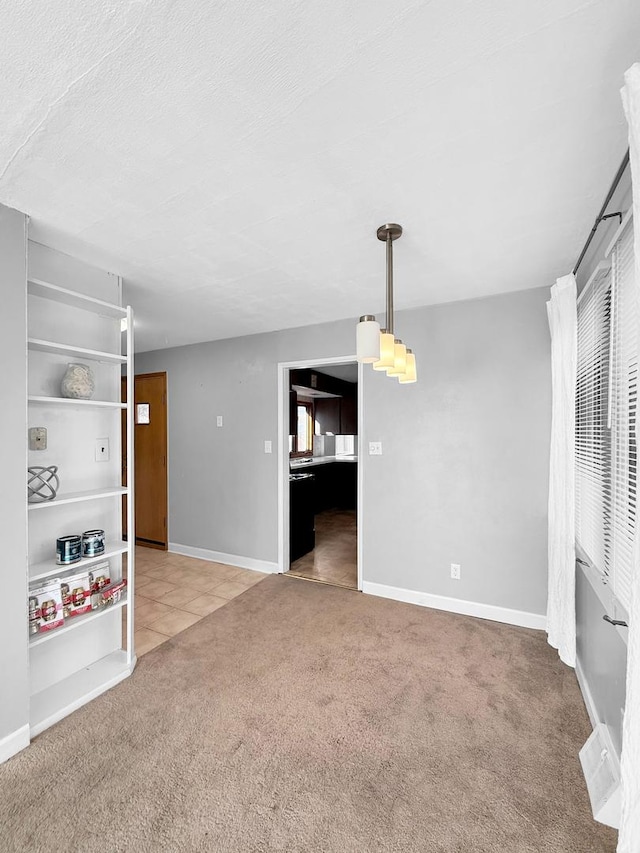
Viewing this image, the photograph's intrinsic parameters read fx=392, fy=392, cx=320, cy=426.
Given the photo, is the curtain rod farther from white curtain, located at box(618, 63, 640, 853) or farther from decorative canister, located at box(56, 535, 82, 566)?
decorative canister, located at box(56, 535, 82, 566)

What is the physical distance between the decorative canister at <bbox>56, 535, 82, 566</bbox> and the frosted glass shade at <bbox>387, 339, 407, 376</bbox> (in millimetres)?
1869

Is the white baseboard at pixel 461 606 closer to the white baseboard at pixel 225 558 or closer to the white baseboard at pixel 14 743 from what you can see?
the white baseboard at pixel 225 558

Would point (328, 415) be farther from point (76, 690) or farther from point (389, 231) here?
point (76, 690)

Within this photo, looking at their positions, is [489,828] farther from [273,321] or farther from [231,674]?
[273,321]

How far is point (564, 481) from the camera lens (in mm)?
2188

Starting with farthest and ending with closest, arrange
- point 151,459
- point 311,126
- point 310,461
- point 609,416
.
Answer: point 310,461, point 151,459, point 609,416, point 311,126

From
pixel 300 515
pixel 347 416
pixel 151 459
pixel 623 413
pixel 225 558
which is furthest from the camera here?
pixel 347 416

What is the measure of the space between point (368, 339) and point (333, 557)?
11.0ft

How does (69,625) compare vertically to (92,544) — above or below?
below

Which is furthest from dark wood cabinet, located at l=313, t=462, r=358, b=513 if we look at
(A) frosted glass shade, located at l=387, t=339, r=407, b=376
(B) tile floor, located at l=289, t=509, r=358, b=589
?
(A) frosted glass shade, located at l=387, t=339, r=407, b=376

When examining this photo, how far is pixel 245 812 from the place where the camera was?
4.87 feet

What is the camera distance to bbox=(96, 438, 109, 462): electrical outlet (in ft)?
7.77

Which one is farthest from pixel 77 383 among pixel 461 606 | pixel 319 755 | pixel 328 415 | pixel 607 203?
pixel 328 415

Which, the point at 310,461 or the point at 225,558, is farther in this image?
the point at 310,461
